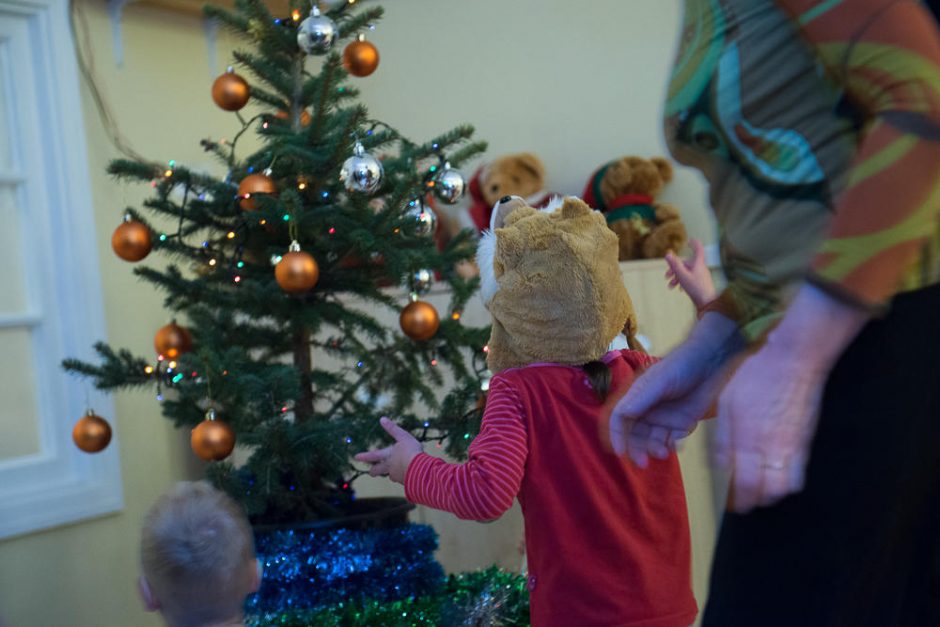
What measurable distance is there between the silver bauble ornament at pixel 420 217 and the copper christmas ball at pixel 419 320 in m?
0.16

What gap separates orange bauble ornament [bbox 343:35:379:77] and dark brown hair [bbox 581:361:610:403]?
3.34ft

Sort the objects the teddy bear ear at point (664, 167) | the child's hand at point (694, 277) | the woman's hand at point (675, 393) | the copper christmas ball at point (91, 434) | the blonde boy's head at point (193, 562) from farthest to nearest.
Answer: the teddy bear ear at point (664, 167) → the copper christmas ball at point (91, 434) → the child's hand at point (694, 277) → the blonde boy's head at point (193, 562) → the woman's hand at point (675, 393)

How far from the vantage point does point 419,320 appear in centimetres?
220

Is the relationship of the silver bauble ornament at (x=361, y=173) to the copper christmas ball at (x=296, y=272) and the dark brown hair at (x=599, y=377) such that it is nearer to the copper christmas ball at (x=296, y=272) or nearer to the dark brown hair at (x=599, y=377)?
the copper christmas ball at (x=296, y=272)

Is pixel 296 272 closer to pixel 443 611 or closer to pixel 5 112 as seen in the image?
pixel 443 611

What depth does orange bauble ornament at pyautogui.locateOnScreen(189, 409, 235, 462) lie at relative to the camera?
212 centimetres

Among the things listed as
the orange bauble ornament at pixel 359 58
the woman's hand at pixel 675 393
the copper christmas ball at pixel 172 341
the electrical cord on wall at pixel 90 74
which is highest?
the electrical cord on wall at pixel 90 74

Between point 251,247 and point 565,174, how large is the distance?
1397mm

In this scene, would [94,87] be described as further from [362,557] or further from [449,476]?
[449,476]

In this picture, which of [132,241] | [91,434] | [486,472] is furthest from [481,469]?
[91,434]

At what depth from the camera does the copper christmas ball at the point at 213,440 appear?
2.12 metres

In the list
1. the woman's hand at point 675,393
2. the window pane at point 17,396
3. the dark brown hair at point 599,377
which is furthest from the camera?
the window pane at point 17,396

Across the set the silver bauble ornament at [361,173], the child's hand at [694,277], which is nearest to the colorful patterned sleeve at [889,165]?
the child's hand at [694,277]

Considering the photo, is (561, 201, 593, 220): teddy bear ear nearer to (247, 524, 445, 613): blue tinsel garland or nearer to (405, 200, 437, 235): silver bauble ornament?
(405, 200, 437, 235): silver bauble ornament
